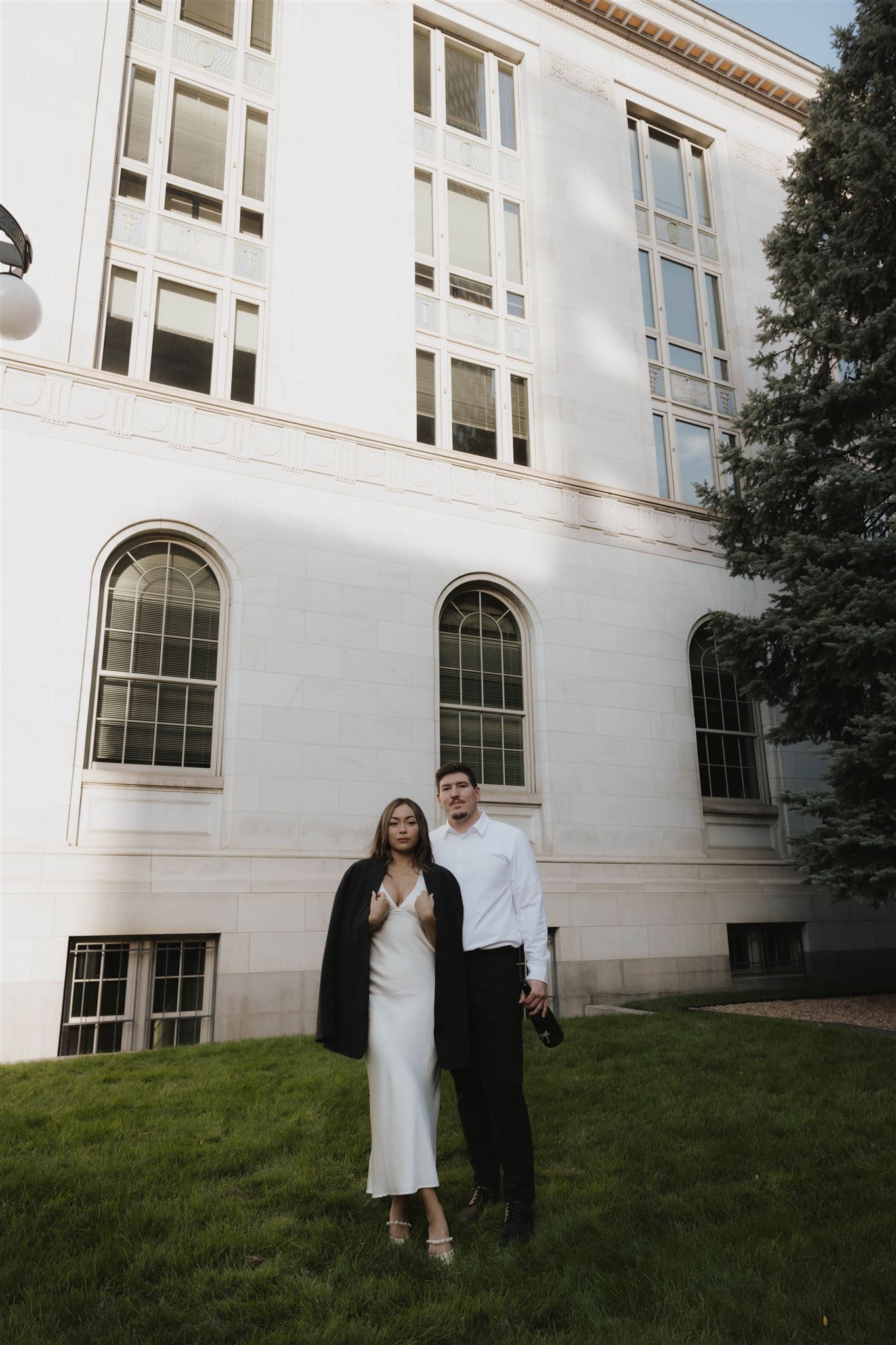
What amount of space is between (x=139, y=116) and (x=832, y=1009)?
16527 mm

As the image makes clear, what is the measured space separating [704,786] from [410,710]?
587cm

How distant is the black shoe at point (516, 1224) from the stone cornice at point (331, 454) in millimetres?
10574

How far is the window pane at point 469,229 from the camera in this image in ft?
52.9

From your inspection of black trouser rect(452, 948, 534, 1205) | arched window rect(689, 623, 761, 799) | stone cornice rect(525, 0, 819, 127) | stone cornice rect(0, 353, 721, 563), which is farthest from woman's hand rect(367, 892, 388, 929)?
stone cornice rect(525, 0, 819, 127)

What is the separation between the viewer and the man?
4.42 m

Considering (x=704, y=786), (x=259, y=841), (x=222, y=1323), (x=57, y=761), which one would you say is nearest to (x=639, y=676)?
(x=704, y=786)

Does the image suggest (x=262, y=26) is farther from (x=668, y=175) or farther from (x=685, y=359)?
(x=685, y=359)

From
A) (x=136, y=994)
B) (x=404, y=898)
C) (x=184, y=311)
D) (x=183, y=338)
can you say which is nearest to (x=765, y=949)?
(x=136, y=994)

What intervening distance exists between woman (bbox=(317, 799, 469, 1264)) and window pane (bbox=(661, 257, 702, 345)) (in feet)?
54.1

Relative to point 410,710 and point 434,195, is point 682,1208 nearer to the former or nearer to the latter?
point 410,710

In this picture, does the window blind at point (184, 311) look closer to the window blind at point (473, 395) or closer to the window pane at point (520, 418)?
the window blind at point (473, 395)

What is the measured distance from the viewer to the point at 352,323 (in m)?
14.3

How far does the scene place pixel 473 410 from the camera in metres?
15.4

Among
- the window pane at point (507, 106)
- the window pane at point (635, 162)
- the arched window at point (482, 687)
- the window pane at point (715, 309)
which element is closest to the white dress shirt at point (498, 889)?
the arched window at point (482, 687)
